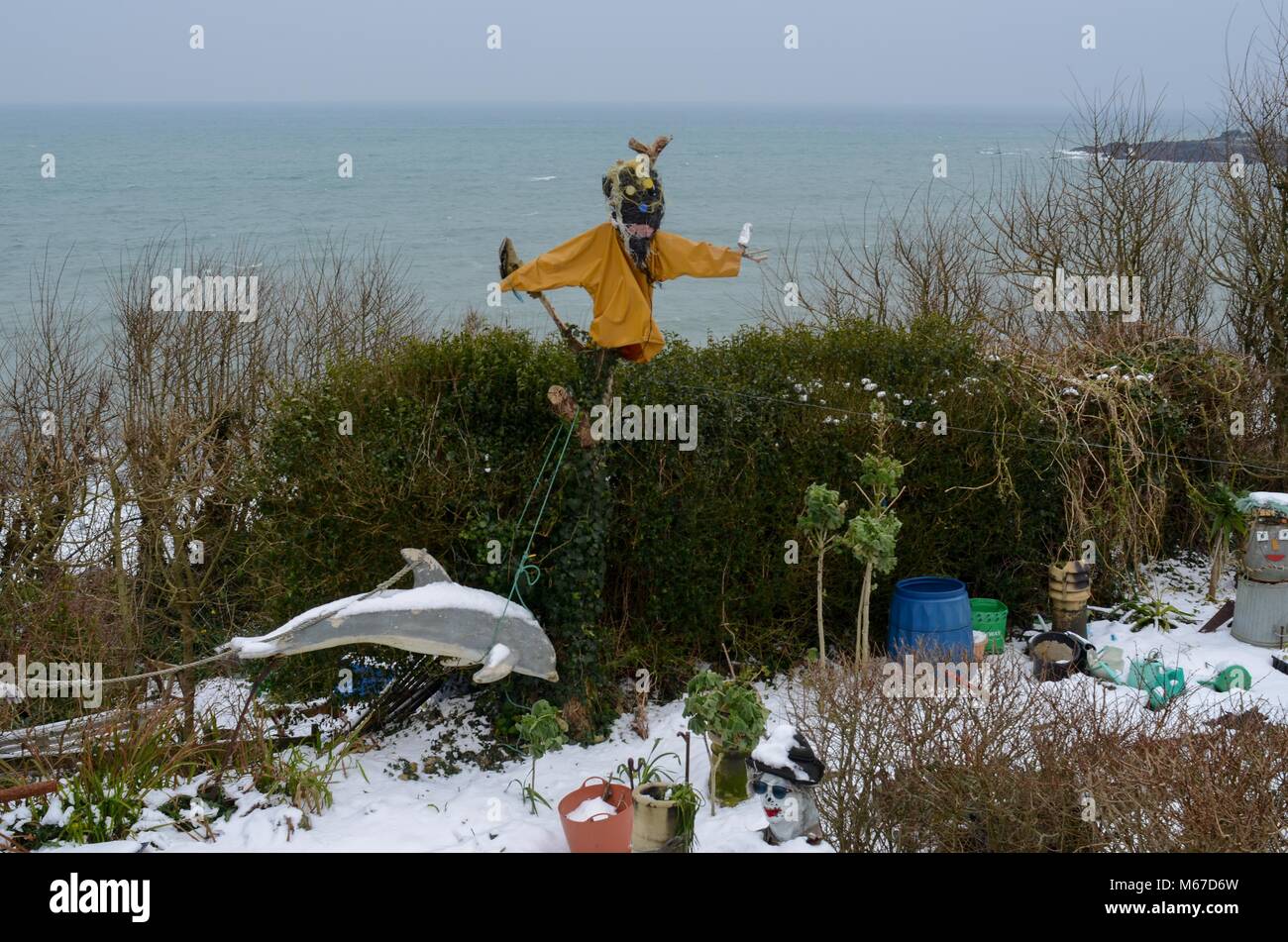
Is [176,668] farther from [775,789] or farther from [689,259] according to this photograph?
[689,259]

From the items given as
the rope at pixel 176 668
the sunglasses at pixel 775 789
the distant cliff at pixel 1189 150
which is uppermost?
the distant cliff at pixel 1189 150

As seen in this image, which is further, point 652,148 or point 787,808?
point 652,148

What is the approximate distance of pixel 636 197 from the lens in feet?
20.3

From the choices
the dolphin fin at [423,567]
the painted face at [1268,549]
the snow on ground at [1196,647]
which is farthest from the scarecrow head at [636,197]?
the painted face at [1268,549]

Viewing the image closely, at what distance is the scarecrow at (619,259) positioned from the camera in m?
6.16

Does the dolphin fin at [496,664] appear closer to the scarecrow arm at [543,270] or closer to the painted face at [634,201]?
the scarecrow arm at [543,270]

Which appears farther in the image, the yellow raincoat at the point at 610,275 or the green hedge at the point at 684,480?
the green hedge at the point at 684,480

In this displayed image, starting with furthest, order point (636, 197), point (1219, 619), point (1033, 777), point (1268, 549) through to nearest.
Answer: point (1219, 619)
point (1268, 549)
point (636, 197)
point (1033, 777)

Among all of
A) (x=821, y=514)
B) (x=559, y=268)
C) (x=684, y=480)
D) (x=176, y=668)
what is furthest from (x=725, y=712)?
(x=176, y=668)

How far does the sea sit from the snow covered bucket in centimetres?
670

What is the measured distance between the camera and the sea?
26922 mm

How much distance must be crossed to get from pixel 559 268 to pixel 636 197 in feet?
1.87

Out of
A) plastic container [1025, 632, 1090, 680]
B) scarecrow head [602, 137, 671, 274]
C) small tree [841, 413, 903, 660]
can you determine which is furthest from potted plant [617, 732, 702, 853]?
plastic container [1025, 632, 1090, 680]

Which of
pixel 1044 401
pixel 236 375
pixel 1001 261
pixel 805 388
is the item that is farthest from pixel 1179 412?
pixel 236 375
